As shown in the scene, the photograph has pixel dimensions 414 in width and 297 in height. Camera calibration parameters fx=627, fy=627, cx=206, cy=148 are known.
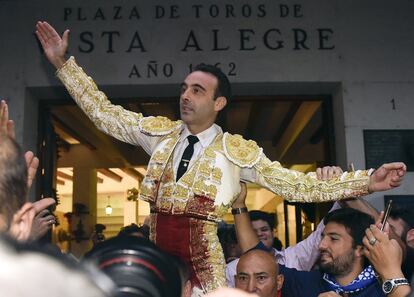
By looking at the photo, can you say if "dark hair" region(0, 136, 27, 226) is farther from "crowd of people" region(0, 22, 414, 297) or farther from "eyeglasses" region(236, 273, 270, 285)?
"eyeglasses" region(236, 273, 270, 285)

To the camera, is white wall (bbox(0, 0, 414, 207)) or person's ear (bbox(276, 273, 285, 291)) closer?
person's ear (bbox(276, 273, 285, 291))

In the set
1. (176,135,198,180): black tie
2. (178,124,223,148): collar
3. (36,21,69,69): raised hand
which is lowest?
(176,135,198,180): black tie

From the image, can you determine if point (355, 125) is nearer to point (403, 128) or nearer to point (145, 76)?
point (403, 128)

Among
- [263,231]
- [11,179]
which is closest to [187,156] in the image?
[11,179]

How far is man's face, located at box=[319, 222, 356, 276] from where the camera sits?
10.6ft

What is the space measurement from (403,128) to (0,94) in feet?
12.4

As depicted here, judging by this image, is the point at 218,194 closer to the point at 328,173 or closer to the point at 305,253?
the point at 328,173

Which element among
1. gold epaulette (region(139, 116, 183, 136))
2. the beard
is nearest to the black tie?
gold epaulette (region(139, 116, 183, 136))

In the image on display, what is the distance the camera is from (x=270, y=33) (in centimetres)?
598

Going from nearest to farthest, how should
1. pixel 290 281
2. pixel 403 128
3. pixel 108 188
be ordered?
pixel 290 281 < pixel 403 128 < pixel 108 188

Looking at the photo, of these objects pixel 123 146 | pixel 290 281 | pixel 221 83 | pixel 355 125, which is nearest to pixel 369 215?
pixel 290 281

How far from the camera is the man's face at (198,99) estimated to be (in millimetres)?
2844

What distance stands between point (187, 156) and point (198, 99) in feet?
0.87

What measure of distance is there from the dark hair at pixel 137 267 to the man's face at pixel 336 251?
2.50 metres
